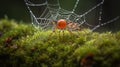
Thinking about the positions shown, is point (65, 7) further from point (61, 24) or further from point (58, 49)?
point (58, 49)

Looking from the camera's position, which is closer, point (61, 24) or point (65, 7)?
point (61, 24)

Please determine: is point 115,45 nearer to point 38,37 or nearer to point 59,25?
point 59,25

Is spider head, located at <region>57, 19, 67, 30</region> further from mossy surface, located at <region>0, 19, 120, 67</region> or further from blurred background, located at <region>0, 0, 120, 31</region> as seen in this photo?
blurred background, located at <region>0, 0, 120, 31</region>

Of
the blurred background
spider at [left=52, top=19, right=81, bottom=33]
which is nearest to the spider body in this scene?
spider at [left=52, top=19, right=81, bottom=33]

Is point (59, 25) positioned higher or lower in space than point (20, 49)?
higher

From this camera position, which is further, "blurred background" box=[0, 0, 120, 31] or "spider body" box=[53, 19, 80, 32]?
"blurred background" box=[0, 0, 120, 31]

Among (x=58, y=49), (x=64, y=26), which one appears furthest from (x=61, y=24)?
(x=58, y=49)

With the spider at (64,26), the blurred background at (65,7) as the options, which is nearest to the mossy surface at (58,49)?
the spider at (64,26)

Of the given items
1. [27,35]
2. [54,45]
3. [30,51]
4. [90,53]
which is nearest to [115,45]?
[90,53]

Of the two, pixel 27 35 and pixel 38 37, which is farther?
pixel 27 35
